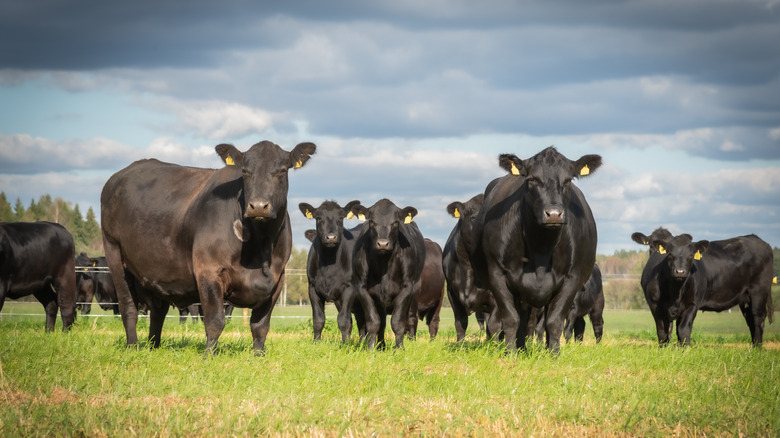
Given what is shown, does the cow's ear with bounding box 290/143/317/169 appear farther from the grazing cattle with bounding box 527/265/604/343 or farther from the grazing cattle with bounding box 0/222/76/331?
the grazing cattle with bounding box 0/222/76/331

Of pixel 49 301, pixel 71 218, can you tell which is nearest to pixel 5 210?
pixel 71 218

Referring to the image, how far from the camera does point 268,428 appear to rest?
4797mm

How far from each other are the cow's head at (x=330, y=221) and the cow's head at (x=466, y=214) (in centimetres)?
181

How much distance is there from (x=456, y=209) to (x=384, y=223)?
2.29 meters

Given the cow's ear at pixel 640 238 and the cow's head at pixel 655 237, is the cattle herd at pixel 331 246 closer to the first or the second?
the cow's head at pixel 655 237

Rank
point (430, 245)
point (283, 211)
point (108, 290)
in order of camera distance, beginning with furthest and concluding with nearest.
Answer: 1. point (108, 290)
2. point (430, 245)
3. point (283, 211)

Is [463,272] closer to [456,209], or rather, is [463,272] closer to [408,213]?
[456,209]

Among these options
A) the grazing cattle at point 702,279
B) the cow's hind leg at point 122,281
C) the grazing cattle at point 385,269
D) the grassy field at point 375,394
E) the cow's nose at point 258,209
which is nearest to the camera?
the grassy field at point 375,394

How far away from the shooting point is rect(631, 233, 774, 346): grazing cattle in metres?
14.2

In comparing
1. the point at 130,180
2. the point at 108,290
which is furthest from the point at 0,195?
the point at 130,180

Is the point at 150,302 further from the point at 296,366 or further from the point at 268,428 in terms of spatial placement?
the point at 268,428

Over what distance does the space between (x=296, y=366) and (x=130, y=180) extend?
379 cm

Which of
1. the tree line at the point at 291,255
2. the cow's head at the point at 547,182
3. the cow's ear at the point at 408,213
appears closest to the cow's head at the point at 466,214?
the cow's ear at the point at 408,213

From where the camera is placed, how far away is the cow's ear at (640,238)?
52.0ft
